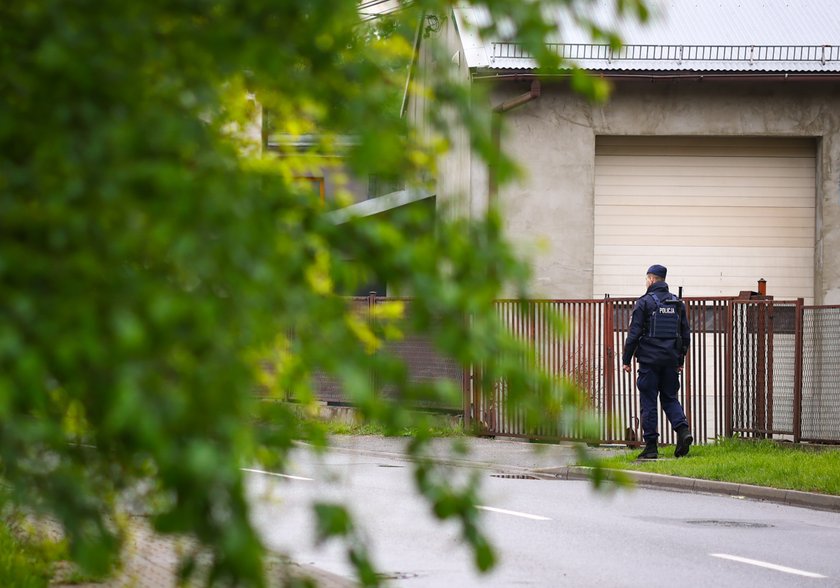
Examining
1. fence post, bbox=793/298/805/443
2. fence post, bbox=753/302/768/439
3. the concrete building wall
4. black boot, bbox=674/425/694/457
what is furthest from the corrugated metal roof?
black boot, bbox=674/425/694/457

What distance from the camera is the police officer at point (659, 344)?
16.2 meters

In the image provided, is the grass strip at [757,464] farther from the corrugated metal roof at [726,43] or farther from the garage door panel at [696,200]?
the corrugated metal roof at [726,43]

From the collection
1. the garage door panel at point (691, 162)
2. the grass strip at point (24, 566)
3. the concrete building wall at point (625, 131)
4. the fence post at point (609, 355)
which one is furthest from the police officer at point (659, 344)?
the grass strip at point (24, 566)

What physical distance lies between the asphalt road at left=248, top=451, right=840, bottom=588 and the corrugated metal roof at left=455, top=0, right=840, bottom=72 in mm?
10612

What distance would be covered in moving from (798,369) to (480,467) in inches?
181

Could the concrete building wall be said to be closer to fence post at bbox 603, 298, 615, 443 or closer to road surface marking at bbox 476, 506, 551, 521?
fence post at bbox 603, 298, 615, 443

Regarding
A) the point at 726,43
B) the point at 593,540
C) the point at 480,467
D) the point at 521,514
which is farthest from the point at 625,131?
the point at 593,540

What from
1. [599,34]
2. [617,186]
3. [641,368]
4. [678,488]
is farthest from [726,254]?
[599,34]

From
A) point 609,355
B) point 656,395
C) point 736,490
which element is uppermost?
point 609,355

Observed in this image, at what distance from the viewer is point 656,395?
16.3 meters

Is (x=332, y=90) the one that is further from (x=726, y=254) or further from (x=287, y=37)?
(x=726, y=254)

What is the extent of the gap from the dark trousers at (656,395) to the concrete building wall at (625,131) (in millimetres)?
6238

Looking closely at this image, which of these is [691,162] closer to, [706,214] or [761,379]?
[706,214]

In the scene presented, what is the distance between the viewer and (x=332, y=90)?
9.85 feet
